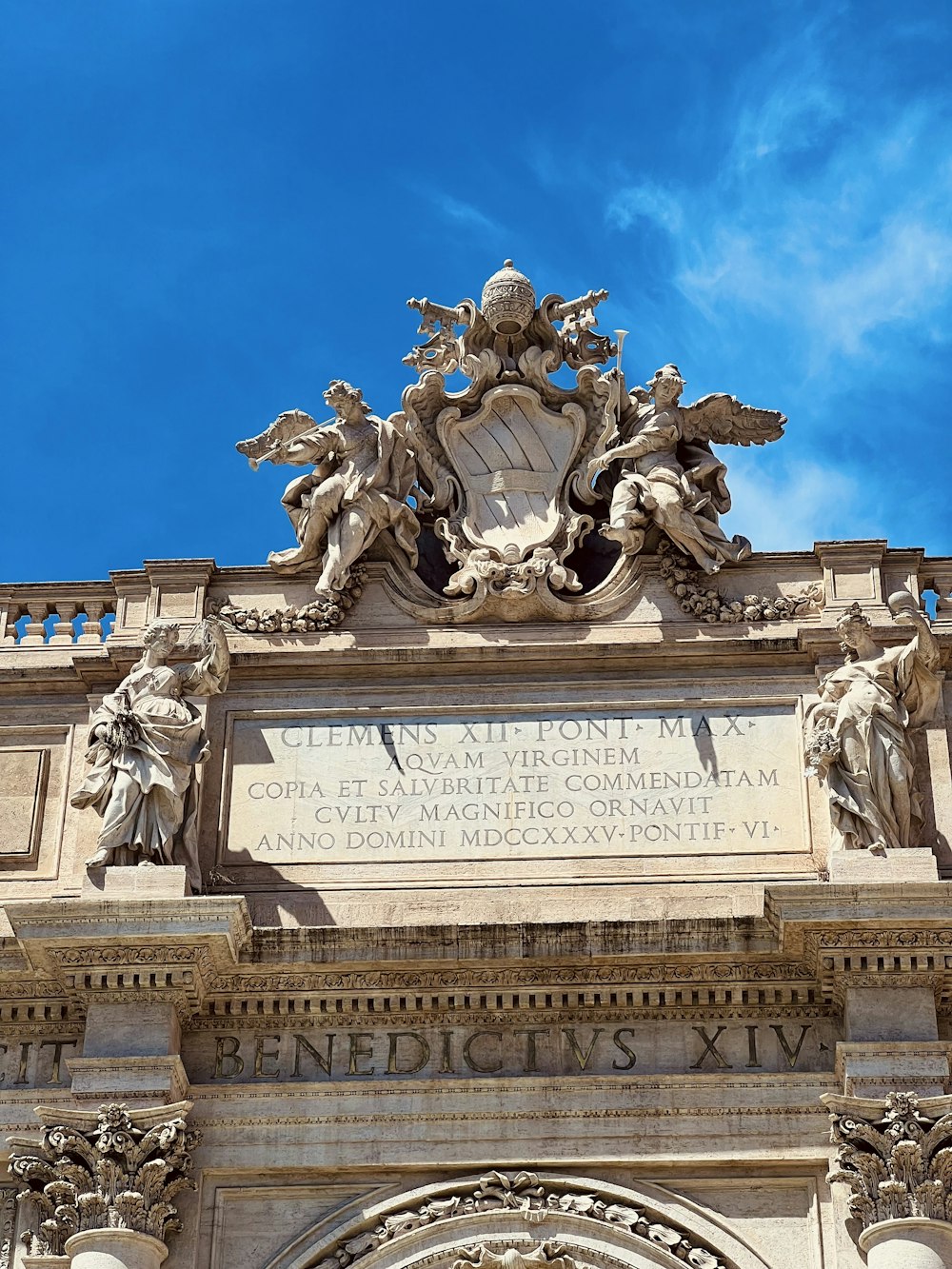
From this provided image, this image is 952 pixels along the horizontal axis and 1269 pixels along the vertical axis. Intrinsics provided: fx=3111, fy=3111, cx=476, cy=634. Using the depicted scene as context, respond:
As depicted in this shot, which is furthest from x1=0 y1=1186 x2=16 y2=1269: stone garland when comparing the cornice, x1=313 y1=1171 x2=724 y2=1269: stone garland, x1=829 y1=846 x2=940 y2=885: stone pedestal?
x1=829 y1=846 x2=940 y2=885: stone pedestal

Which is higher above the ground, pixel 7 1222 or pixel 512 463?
pixel 512 463

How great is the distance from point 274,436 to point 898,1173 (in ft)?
23.7

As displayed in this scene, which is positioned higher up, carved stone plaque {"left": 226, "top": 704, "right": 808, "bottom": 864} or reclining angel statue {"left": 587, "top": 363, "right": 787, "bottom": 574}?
reclining angel statue {"left": 587, "top": 363, "right": 787, "bottom": 574}

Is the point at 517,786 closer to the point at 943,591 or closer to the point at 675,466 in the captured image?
the point at 675,466

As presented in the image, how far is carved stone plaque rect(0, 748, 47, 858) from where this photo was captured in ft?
70.5

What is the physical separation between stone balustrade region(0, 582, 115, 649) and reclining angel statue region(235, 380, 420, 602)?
1.28 metres

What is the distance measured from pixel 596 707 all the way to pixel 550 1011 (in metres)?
2.48

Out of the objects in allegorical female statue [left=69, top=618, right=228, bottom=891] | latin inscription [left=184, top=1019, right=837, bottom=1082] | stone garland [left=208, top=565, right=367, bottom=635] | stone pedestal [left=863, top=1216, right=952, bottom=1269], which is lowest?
stone pedestal [left=863, top=1216, right=952, bottom=1269]

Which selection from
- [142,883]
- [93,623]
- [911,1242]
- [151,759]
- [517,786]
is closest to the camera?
[911,1242]

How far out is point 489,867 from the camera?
2120 cm

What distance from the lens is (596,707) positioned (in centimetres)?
2186

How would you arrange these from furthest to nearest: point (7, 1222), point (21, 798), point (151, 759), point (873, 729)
Answer: point (21, 798) < point (151, 759) < point (873, 729) < point (7, 1222)

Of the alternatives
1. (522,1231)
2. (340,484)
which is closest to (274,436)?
(340,484)

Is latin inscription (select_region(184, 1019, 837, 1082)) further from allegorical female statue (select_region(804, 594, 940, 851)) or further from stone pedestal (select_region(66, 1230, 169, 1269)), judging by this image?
allegorical female statue (select_region(804, 594, 940, 851))
